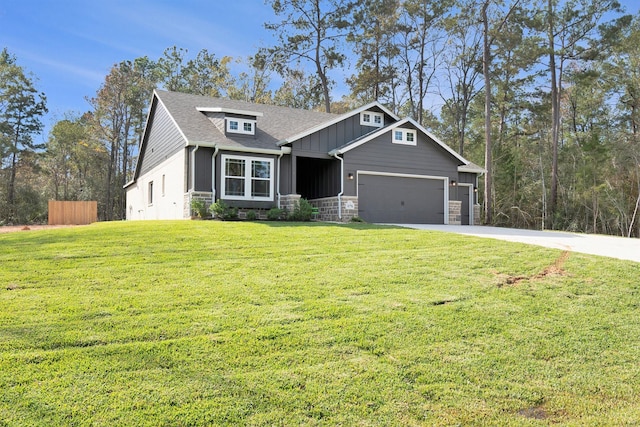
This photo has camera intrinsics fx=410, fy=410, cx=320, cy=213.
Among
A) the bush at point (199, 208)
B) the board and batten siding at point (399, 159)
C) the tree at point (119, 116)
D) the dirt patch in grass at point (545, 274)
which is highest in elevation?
the tree at point (119, 116)

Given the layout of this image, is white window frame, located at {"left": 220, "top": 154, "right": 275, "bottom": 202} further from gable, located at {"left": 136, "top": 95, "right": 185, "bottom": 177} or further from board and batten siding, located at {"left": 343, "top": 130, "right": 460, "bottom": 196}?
board and batten siding, located at {"left": 343, "top": 130, "right": 460, "bottom": 196}

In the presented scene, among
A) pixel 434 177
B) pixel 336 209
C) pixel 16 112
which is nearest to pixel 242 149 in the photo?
pixel 336 209

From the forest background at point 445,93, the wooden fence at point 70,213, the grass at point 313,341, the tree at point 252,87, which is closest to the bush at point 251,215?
the grass at point 313,341

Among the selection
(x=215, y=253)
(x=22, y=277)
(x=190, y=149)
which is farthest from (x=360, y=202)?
(x=22, y=277)

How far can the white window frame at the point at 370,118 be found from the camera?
15836mm

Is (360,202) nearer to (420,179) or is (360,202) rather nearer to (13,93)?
(420,179)

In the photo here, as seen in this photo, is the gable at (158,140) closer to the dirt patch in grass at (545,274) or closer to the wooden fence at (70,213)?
the wooden fence at (70,213)

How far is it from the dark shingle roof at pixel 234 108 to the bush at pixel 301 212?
226 centimetres

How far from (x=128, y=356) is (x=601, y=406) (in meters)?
3.46

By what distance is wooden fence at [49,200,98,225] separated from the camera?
17500 millimetres

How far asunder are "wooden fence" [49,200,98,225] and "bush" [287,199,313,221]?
999 centimetres

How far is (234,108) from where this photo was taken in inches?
649

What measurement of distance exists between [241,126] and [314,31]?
1460 centimetres

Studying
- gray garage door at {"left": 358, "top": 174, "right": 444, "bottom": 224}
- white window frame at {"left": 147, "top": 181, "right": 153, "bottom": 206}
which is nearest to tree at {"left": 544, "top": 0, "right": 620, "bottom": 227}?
gray garage door at {"left": 358, "top": 174, "right": 444, "bottom": 224}
